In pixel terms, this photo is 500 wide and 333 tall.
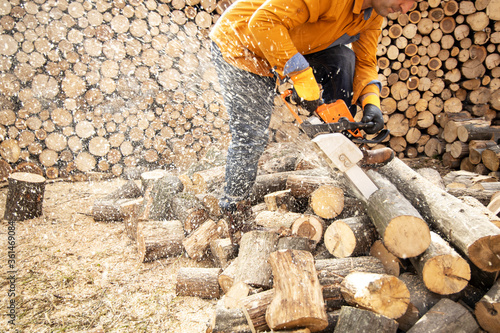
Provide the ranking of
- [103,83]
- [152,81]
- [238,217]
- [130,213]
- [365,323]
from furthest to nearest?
1. [152,81]
2. [103,83]
3. [130,213]
4. [238,217]
5. [365,323]

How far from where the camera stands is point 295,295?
4.10 ft

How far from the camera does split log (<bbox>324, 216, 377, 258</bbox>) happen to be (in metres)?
1.67

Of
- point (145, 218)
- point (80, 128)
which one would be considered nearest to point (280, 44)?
point (145, 218)

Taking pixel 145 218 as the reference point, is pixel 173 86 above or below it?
above

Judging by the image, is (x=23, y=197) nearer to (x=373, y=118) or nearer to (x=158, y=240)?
(x=158, y=240)

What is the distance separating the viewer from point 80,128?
12.9 ft

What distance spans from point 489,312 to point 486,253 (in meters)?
0.26

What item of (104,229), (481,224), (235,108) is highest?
(235,108)

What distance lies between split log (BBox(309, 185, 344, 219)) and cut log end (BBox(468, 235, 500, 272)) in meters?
0.74

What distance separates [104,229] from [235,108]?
5.65 feet

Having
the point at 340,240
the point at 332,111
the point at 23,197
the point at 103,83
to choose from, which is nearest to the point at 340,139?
the point at 332,111

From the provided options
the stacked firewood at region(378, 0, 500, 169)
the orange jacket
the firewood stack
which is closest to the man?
the orange jacket

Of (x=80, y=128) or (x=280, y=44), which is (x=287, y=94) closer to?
(x=280, y=44)

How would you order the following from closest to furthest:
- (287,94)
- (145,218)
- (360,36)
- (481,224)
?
(481,224) → (287,94) → (360,36) → (145,218)
